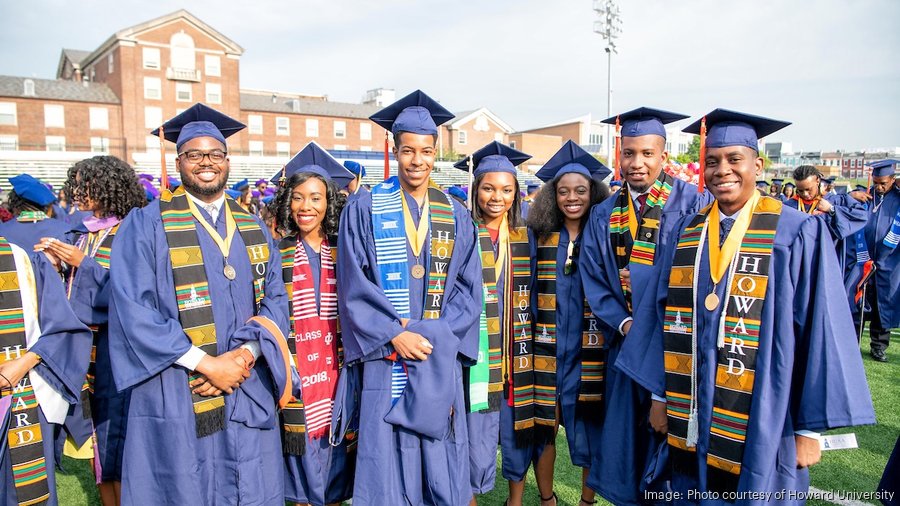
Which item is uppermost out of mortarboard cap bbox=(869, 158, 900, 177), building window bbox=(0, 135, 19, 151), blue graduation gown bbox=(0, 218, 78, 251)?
building window bbox=(0, 135, 19, 151)

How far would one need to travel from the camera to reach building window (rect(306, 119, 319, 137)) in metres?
49.8

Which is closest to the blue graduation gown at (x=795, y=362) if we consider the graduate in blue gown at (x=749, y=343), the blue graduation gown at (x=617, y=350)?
the graduate in blue gown at (x=749, y=343)

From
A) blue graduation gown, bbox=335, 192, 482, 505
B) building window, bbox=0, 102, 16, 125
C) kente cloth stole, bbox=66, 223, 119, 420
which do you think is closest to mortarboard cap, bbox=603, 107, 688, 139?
blue graduation gown, bbox=335, 192, 482, 505

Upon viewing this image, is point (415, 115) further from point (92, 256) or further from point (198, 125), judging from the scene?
point (92, 256)

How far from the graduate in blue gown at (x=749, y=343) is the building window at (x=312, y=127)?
50159mm

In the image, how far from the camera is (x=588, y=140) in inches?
2852

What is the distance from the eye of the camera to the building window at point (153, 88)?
4107 cm

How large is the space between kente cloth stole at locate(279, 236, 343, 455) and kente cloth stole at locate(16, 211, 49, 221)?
2.09 metres

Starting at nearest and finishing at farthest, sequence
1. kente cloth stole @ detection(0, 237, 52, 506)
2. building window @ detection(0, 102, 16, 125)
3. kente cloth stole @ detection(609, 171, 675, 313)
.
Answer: kente cloth stole @ detection(0, 237, 52, 506), kente cloth stole @ detection(609, 171, 675, 313), building window @ detection(0, 102, 16, 125)

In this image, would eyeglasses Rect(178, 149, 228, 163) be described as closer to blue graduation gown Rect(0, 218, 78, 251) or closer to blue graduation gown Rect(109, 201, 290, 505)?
blue graduation gown Rect(109, 201, 290, 505)

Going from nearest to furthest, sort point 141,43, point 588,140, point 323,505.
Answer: point 323,505 < point 141,43 < point 588,140

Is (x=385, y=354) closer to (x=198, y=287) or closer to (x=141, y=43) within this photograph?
(x=198, y=287)

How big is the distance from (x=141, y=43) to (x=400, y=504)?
4694 cm

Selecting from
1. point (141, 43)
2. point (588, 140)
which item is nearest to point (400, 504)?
point (141, 43)
